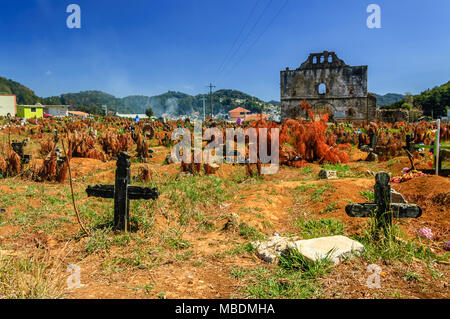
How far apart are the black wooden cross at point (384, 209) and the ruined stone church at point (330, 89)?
33344 millimetres

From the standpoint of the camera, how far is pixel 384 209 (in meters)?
3.68

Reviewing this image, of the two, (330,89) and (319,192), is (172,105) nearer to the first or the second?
(330,89)

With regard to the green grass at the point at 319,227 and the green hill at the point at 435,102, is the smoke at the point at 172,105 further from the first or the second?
the green grass at the point at 319,227

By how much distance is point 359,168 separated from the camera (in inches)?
405

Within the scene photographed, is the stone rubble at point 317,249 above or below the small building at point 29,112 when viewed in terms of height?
below

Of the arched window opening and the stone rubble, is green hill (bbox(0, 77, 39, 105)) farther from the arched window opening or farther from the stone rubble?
the stone rubble

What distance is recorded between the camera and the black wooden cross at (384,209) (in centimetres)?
363

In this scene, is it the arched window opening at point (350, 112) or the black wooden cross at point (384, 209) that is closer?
the black wooden cross at point (384, 209)

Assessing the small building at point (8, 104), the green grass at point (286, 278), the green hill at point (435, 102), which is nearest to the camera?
the green grass at point (286, 278)

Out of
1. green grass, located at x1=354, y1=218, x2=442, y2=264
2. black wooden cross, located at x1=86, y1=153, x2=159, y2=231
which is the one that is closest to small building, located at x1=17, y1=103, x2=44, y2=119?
black wooden cross, located at x1=86, y1=153, x2=159, y2=231

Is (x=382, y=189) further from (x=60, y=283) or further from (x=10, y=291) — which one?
(x=10, y=291)

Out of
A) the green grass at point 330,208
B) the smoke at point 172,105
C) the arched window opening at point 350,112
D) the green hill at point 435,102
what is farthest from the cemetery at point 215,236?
the smoke at point 172,105
